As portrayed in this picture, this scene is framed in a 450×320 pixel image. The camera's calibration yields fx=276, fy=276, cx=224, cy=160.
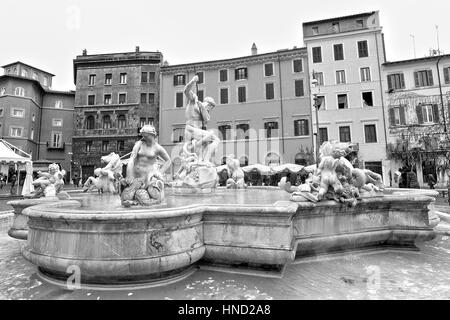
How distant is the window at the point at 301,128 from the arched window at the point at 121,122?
21583 millimetres

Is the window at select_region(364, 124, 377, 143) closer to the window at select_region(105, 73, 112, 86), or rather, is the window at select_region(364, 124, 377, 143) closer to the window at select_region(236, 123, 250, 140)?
the window at select_region(236, 123, 250, 140)

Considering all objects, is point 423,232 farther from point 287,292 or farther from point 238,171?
point 238,171

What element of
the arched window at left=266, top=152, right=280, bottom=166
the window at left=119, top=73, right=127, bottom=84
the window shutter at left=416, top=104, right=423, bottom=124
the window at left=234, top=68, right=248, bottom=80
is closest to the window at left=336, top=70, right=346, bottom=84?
the window shutter at left=416, top=104, right=423, bottom=124

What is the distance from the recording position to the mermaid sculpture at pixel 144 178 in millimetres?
3812

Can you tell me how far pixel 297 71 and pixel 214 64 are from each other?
996 centimetres

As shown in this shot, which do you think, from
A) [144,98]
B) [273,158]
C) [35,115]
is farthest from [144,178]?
[35,115]

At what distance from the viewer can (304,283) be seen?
331 centimetres

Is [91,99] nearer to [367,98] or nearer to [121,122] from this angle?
[121,122]

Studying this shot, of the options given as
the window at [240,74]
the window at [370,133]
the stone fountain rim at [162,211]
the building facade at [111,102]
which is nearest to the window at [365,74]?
the window at [370,133]

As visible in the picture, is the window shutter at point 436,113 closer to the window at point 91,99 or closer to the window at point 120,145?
the window at point 120,145

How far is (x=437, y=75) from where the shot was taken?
27.7 m

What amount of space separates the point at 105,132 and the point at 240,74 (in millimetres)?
18991

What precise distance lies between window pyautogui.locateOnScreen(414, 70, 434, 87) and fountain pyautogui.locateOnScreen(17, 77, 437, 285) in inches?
1162
